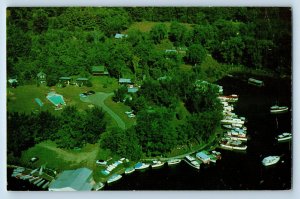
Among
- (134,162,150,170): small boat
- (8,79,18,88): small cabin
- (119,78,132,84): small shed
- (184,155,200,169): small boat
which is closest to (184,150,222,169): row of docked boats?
(184,155,200,169): small boat

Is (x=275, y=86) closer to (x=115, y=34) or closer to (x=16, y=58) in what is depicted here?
(x=115, y=34)

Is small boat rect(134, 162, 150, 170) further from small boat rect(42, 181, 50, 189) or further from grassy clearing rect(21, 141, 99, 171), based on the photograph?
small boat rect(42, 181, 50, 189)

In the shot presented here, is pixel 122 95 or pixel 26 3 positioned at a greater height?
pixel 26 3

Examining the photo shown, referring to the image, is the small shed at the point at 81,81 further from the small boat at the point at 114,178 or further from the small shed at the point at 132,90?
the small boat at the point at 114,178

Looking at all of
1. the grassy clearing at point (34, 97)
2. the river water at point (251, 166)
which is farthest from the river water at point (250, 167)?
the grassy clearing at point (34, 97)

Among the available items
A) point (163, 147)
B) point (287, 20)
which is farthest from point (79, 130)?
point (287, 20)

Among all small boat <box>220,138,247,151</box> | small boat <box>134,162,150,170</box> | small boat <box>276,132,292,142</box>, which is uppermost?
small boat <box>276,132,292,142</box>
